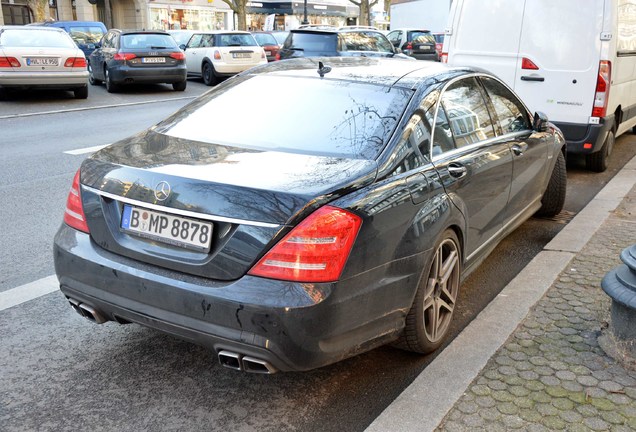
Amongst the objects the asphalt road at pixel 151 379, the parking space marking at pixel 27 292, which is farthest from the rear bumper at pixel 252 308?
the parking space marking at pixel 27 292

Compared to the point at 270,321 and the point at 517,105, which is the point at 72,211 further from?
the point at 517,105

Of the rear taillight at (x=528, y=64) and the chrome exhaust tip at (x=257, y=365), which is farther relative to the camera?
the rear taillight at (x=528, y=64)

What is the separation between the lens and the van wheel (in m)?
8.45

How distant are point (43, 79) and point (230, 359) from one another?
13.1 m

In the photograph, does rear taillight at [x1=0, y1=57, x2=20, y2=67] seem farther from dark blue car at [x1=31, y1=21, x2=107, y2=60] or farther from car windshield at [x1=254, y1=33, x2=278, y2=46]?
car windshield at [x1=254, y1=33, x2=278, y2=46]

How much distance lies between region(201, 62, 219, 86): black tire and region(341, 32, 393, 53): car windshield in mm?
5609

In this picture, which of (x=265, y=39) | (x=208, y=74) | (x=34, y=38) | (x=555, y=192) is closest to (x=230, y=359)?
(x=555, y=192)

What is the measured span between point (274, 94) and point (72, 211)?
1379 millimetres

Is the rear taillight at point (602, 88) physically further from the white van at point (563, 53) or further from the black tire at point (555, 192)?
the black tire at point (555, 192)

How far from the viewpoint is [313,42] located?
1588cm

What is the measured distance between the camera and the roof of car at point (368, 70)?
4035 mm

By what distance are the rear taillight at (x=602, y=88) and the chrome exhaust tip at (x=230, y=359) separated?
6290 millimetres

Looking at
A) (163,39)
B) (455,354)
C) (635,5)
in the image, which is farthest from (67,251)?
(163,39)

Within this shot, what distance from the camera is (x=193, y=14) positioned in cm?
4647
